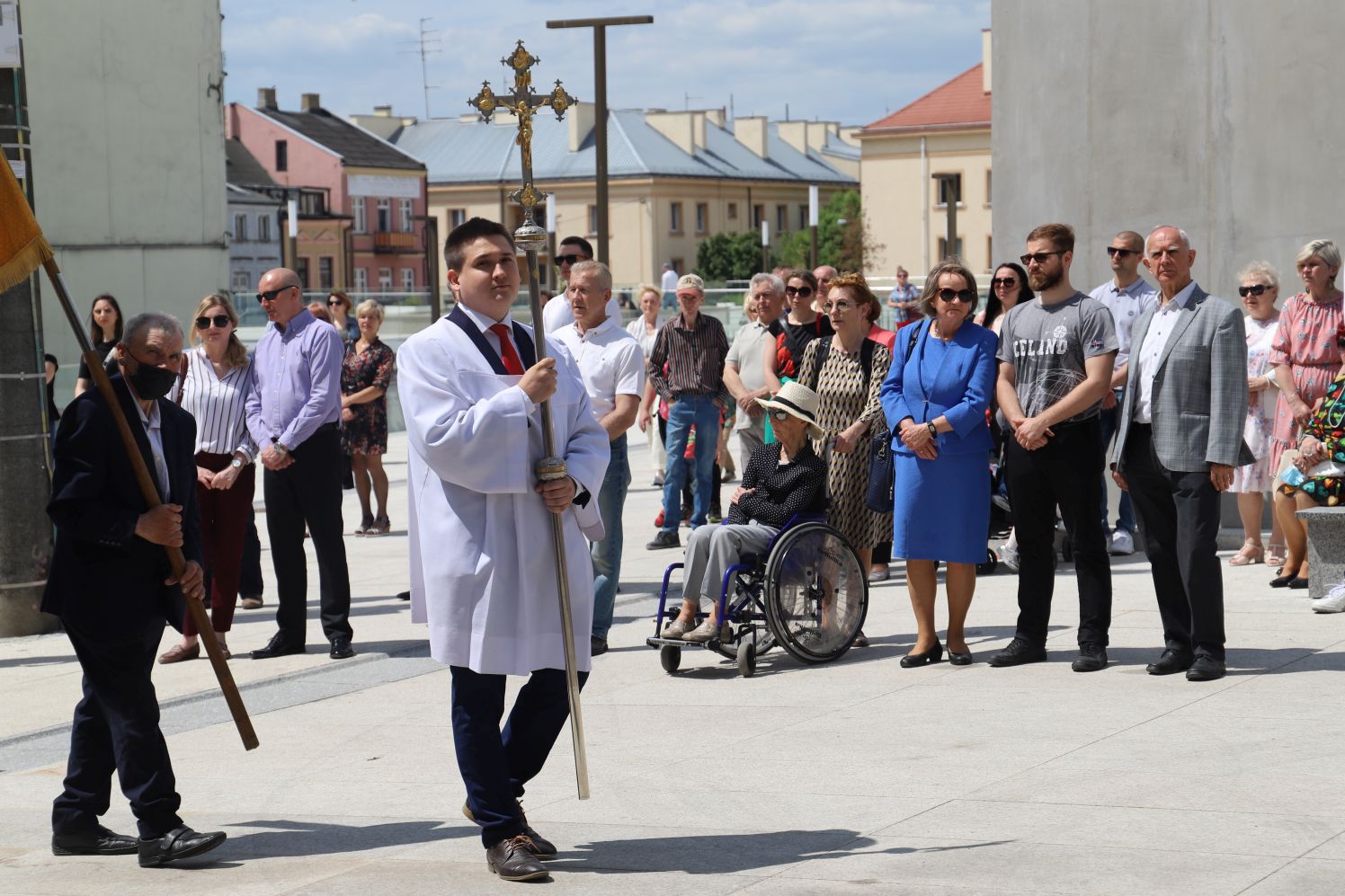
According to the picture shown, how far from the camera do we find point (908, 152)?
309 ft

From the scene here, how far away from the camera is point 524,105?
6.40 metres

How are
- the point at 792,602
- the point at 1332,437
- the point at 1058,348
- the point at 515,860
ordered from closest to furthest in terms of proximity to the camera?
the point at 515,860 < the point at 1058,348 < the point at 792,602 < the point at 1332,437

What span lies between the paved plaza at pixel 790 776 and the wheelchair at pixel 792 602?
0.40 feet

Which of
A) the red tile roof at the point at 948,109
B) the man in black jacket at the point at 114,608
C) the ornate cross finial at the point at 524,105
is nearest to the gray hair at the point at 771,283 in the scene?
the ornate cross finial at the point at 524,105

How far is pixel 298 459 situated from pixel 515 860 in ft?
15.8

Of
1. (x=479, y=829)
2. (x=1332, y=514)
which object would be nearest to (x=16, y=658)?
(x=479, y=829)

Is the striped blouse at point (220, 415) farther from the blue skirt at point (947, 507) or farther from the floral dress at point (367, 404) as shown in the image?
the floral dress at point (367, 404)

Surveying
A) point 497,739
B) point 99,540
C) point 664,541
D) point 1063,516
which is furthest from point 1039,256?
point 664,541

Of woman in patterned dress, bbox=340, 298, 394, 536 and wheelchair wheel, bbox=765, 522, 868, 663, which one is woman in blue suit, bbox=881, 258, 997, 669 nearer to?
wheelchair wheel, bbox=765, 522, 868, 663

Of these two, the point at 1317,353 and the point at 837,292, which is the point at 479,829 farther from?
the point at 1317,353

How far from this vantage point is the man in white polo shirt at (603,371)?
9.61 m

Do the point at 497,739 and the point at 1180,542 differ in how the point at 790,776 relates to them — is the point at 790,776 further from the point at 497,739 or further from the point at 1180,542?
the point at 1180,542

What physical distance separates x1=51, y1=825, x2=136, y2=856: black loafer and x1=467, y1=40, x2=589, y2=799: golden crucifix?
1.47 meters

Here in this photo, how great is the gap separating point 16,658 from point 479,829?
16.1 ft
